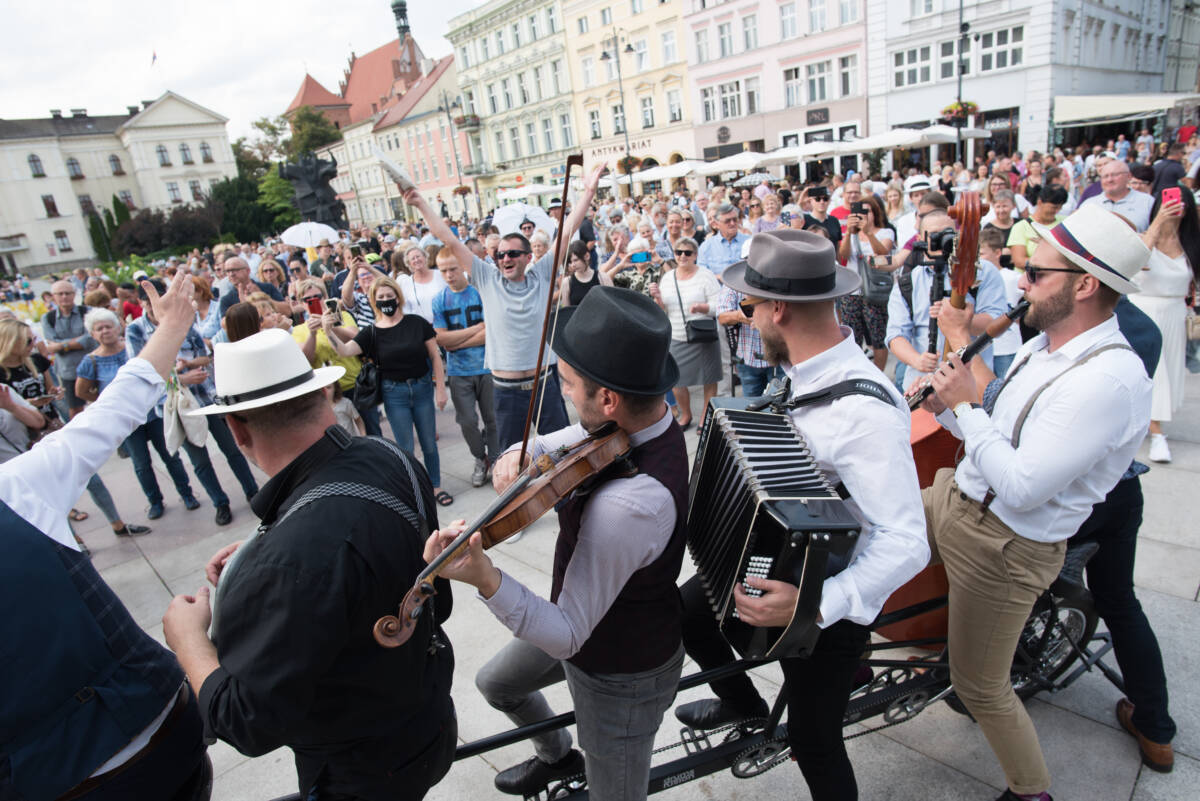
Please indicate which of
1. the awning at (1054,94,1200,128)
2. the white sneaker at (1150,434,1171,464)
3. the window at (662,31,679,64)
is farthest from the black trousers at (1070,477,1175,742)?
the window at (662,31,679,64)

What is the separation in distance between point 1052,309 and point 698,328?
4.12 metres

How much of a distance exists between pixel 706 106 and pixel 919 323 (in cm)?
4022

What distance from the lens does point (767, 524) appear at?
1752mm

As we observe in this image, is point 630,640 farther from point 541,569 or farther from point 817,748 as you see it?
point 541,569

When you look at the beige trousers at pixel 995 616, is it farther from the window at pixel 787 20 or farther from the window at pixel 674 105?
the window at pixel 674 105

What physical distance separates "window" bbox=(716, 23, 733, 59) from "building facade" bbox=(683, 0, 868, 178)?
0.17ft

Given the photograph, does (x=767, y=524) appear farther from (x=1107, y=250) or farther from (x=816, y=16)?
(x=816, y=16)

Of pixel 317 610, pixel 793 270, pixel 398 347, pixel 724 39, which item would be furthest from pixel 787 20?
pixel 317 610

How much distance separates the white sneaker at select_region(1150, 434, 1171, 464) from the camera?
16.0 ft

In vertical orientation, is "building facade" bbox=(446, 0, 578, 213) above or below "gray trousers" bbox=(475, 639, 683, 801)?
above

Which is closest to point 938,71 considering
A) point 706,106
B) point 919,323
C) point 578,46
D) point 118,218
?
point 706,106

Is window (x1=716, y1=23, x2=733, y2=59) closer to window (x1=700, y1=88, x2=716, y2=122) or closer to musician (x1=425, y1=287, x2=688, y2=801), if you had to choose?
window (x1=700, y1=88, x2=716, y2=122)

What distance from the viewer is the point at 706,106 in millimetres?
40531

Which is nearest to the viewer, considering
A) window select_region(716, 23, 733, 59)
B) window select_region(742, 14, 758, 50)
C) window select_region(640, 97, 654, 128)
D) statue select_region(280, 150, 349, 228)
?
statue select_region(280, 150, 349, 228)
